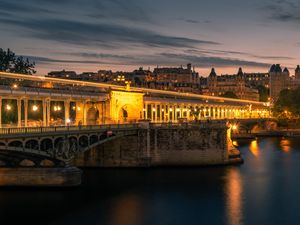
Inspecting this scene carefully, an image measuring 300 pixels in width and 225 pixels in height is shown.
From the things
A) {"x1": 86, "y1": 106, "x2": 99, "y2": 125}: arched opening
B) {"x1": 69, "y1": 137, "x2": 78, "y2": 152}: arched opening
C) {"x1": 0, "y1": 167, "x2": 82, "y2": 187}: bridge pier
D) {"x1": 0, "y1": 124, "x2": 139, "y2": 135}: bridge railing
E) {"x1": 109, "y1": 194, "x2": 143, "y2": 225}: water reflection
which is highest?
{"x1": 86, "y1": 106, "x2": 99, "y2": 125}: arched opening

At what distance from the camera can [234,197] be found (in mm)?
54375

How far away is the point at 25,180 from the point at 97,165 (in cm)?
1863

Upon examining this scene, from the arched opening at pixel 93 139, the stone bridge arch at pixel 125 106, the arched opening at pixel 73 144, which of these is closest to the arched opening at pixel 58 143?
the arched opening at pixel 73 144

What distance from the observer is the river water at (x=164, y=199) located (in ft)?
149

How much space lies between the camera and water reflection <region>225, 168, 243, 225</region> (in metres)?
46.0

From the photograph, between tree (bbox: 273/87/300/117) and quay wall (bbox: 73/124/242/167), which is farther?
tree (bbox: 273/87/300/117)

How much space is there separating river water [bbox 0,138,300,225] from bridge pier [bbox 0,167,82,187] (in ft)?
2.59

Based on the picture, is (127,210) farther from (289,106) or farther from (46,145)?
(289,106)

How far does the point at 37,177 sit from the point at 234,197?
19.1 meters

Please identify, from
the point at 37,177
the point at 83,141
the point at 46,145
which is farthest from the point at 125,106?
the point at 46,145

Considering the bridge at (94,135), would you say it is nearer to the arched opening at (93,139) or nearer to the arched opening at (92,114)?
the arched opening at (93,139)

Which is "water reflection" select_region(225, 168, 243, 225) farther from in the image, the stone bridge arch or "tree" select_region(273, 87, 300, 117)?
"tree" select_region(273, 87, 300, 117)

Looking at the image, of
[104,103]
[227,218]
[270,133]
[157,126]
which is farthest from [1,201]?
[270,133]

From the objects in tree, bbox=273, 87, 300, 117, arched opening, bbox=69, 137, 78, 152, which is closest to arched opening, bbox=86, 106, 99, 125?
arched opening, bbox=69, 137, 78, 152
